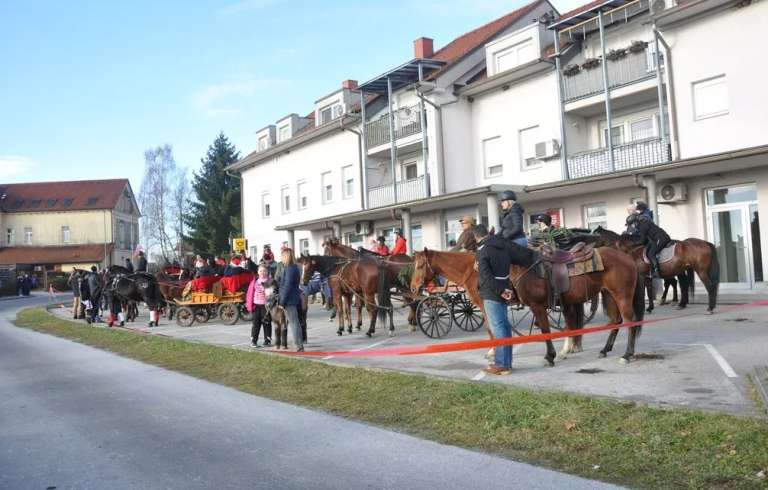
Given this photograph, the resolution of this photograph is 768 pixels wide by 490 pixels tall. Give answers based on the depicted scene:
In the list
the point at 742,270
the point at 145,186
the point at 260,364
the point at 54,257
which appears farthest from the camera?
the point at 54,257

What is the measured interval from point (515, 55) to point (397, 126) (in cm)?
610

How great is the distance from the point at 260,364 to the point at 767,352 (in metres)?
7.42

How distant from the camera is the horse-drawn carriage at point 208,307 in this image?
18156 millimetres

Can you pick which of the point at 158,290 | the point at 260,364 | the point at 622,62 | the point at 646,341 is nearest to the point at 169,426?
the point at 260,364

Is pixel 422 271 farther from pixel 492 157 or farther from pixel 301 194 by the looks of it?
pixel 301 194

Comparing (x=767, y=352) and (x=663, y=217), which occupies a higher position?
(x=663, y=217)

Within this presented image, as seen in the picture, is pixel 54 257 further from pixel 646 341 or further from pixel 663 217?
pixel 646 341

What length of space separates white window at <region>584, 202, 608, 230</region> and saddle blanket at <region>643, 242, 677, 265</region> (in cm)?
730

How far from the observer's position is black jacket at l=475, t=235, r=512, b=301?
805 centimetres

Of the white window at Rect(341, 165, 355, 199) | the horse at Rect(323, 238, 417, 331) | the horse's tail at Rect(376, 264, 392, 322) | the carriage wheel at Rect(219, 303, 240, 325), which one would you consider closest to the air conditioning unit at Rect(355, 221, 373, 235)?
the white window at Rect(341, 165, 355, 199)

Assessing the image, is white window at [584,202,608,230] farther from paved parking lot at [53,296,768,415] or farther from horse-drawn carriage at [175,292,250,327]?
horse-drawn carriage at [175,292,250,327]

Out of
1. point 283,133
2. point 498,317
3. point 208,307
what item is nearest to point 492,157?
point 208,307

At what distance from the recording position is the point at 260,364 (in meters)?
10.3

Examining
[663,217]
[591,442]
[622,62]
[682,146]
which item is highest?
[622,62]
